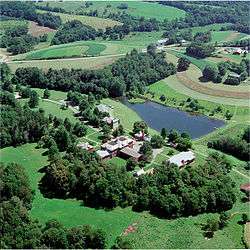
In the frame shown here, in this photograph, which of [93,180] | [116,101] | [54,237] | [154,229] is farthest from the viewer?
[116,101]

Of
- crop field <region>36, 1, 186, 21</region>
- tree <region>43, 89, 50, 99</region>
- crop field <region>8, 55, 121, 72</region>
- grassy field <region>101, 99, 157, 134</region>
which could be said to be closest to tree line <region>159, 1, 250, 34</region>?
crop field <region>36, 1, 186, 21</region>

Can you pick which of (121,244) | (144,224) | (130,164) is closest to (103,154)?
(130,164)

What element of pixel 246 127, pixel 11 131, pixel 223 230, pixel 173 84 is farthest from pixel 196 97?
pixel 223 230

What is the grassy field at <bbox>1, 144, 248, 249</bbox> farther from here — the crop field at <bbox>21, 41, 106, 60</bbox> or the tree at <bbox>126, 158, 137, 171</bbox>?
the crop field at <bbox>21, 41, 106, 60</bbox>

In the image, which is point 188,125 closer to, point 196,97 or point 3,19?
point 196,97

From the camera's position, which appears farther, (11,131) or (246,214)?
(11,131)

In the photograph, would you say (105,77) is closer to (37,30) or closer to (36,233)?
(37,30)

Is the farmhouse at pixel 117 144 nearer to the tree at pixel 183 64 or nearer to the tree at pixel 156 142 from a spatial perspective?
the tree at pixel 156 142
